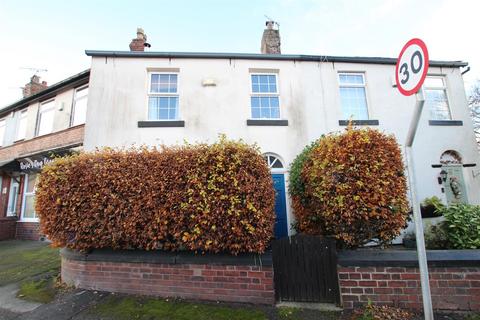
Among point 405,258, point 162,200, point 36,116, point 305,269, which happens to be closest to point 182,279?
point 162,200

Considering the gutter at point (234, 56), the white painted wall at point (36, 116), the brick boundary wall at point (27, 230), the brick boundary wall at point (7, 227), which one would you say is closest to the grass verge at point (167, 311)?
the gutter at point (234, 56)

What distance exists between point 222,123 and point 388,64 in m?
6.41

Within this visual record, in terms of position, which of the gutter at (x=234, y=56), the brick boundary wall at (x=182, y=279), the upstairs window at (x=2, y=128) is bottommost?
the brick boundary wall at (x=182, y=279)

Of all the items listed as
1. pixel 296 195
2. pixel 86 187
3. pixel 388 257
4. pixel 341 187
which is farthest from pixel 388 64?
pixel 86 187

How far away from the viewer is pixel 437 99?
8.94 m

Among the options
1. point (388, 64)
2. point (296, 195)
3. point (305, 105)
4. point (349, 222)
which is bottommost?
point (349, 222)

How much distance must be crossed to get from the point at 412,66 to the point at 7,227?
14920 millimetres

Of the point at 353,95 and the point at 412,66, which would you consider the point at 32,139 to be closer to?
the point at 353,95

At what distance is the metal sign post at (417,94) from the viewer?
250 cm

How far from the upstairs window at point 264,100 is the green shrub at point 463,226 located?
5.29 metres

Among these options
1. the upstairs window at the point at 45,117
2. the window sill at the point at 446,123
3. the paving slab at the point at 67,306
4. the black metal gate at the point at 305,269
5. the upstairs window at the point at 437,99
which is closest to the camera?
the paving slab at the point at 67,306

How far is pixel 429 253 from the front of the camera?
3.39 metres

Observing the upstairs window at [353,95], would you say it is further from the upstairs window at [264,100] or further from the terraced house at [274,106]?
the upstairs window at [264,100]

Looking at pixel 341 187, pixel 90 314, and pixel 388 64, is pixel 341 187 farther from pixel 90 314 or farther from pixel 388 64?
pixel 388 64
